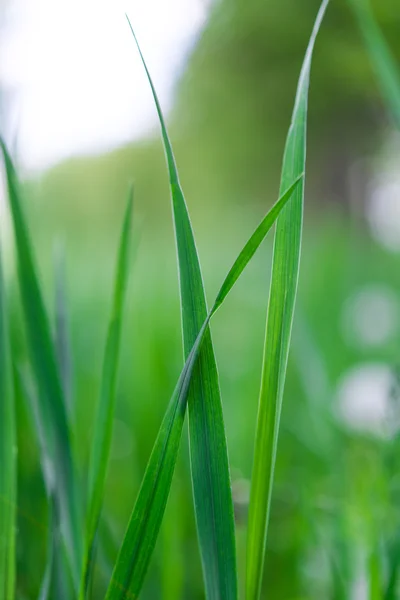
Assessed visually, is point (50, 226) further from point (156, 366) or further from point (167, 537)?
point (167, 537)

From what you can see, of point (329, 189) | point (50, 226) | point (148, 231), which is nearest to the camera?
point (50, 226)

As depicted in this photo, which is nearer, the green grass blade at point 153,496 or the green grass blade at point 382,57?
the green grass blade at point 153,496

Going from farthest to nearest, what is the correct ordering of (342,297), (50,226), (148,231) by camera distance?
(148,231) → (50,226) → (342,297)

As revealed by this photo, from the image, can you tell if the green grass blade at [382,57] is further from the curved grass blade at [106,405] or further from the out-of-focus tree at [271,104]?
the out-of-focus tree at [271,104]

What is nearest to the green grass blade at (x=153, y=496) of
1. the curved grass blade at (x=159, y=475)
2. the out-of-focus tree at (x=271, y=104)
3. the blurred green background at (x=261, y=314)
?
the curved grass blade at (x=159, y=475)

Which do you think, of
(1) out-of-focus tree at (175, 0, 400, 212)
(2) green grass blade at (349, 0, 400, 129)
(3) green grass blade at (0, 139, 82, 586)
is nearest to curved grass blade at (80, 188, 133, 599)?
(3) green grass blade at (0, 139, 82, 586)

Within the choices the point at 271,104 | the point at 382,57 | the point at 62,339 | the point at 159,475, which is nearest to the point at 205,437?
the point at 159,475

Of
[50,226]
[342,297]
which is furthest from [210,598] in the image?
[50,226]
